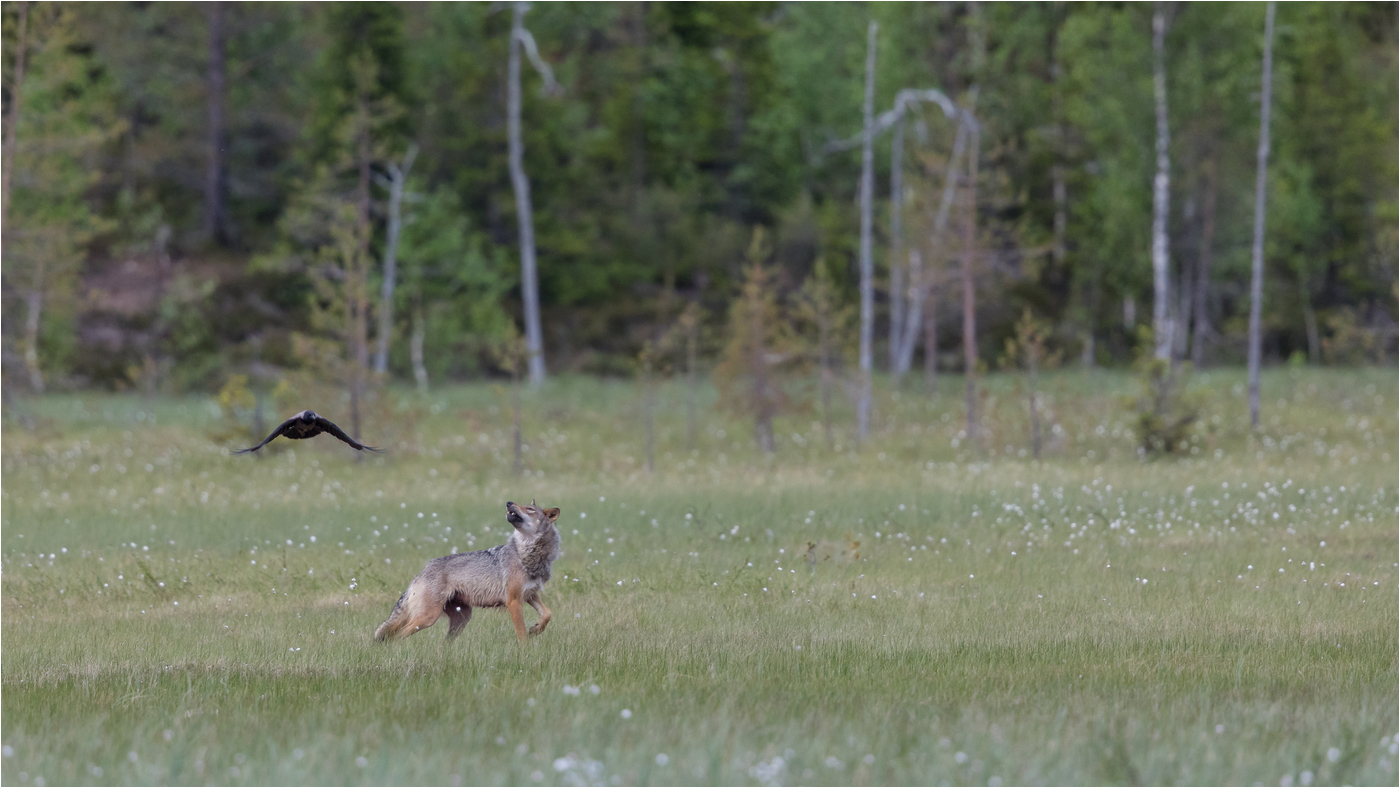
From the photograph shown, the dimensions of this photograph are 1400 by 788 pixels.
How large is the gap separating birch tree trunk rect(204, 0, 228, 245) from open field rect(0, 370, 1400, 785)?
82.6ft

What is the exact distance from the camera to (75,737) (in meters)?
6.59

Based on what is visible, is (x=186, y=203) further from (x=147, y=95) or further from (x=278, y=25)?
(x=278, y=25)

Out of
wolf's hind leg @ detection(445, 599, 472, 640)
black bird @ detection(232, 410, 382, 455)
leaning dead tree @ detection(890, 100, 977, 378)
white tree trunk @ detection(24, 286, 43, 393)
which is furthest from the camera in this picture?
leaning dead tree @ detection(890, 100, 977, 378)

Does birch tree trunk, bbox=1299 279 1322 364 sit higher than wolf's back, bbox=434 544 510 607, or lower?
higher

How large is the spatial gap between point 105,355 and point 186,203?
11117 mm

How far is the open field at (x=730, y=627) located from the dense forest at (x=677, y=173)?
59.5 ft

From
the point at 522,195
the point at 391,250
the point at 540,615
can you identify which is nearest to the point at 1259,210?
the point at 522,195

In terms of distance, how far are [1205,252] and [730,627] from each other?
126ft

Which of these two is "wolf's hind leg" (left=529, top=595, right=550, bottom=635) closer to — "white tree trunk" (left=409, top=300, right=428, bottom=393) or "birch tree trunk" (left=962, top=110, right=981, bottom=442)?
"birch tree trunk" (left=962, top=110, right=981, bottom=442)

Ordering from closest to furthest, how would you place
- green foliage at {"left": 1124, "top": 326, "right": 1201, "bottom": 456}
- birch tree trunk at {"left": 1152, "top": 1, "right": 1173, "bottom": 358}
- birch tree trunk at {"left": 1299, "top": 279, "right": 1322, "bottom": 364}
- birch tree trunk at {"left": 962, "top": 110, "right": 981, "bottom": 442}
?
1. green foliage at {"left": 1124, "top": 326, "right": 1201, "bottom": 456}
2. birch tree trunk at {"left": 962, "top": 110, "right": 981, "bottom": 442}
3. birch tree trunk at {"left": 1152, "top": 1, "right": 1173, "bottom": 358}
4. birch tree trunk at {"left": 1299, "top": 279, "right": 1322, "bottom": 364}

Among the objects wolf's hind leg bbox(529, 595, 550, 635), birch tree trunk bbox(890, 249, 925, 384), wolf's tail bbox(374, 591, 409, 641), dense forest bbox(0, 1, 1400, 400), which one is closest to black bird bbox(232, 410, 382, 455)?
wolf's tail bbox(374, 591, 409, 641)

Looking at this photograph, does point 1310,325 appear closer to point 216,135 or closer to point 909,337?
point 909,337

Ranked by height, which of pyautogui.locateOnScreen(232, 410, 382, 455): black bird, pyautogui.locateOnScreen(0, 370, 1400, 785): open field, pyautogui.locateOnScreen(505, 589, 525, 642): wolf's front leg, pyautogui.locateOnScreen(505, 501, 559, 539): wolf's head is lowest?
pyautogui.locateOnScreen(0, 370, 1400, 785): open field

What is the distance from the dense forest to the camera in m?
39.3
